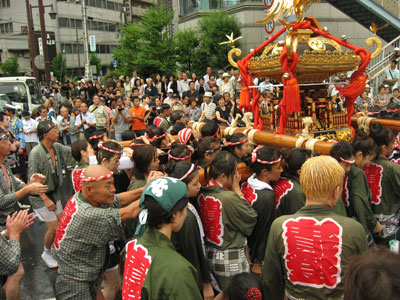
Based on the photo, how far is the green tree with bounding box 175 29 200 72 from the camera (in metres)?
17.9

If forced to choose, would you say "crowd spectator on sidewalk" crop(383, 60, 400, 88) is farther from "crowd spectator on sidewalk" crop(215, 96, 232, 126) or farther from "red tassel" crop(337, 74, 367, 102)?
"red tassel" crop(337, 74, 367, 102)

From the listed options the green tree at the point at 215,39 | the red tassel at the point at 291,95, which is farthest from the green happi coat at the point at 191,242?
the green tree at the point at 215,39

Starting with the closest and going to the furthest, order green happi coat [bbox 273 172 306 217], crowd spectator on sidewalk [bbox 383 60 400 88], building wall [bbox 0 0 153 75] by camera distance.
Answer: green happi coat [bbox 273 172 306 217]
crowd spectator on sidewalk [bbox 383 60 400 88]
building wall [bbox 0 0 153 75]

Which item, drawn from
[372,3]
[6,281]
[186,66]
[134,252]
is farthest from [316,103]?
[186,66]

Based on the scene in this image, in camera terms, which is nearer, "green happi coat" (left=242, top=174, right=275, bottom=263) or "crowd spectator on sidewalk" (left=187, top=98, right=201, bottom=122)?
"green happi coat" (left=242, top=174, right=275, bottom=263)

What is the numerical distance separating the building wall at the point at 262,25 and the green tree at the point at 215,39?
72 cm

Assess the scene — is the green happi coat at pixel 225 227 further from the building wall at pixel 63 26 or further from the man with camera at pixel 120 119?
the building wall at pixel 63 26

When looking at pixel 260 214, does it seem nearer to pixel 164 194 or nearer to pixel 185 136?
pixel 164 194

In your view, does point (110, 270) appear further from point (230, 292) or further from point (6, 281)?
point (230, 292)

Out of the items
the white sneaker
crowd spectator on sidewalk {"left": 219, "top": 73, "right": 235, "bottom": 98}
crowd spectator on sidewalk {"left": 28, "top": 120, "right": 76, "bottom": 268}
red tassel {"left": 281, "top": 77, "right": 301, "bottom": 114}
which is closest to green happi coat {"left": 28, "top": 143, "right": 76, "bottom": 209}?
crowd spectator on sidewalk {"left": 28, "top": 120, "right": 76, "bottom": 268}

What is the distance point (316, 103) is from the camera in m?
4.39

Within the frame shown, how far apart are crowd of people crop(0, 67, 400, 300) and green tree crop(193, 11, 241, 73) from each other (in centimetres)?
1319

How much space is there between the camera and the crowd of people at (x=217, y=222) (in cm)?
189

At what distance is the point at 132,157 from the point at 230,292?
5.13 feet
